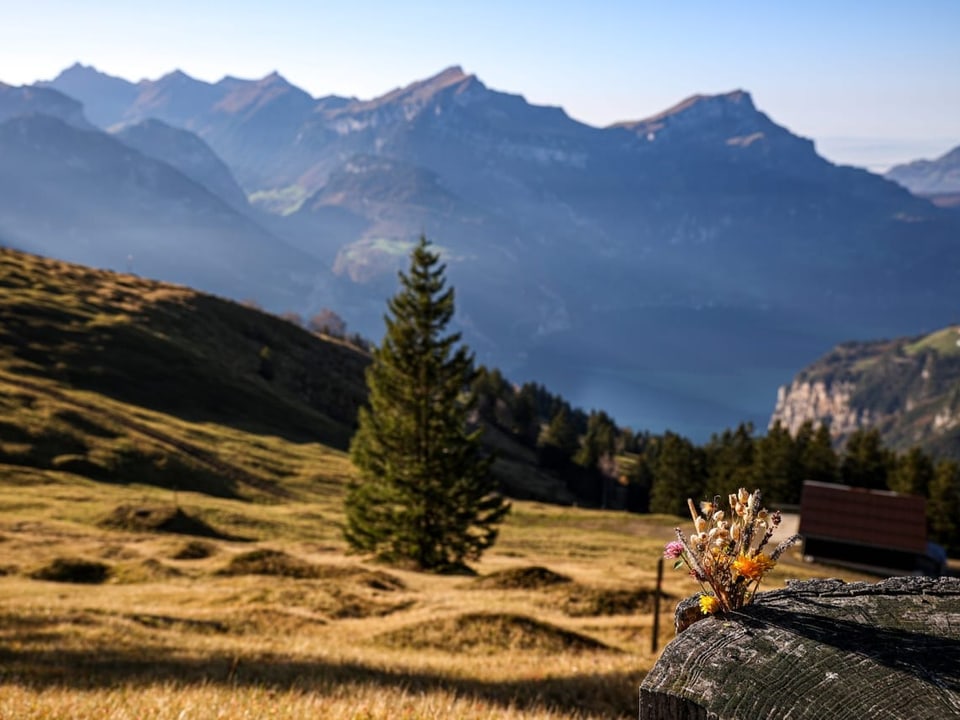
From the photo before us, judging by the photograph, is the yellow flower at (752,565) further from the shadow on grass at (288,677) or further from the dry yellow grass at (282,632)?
the shadow on grass at (288,677)

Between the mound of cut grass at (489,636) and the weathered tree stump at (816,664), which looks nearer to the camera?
the weathered tree stump at (816,664)

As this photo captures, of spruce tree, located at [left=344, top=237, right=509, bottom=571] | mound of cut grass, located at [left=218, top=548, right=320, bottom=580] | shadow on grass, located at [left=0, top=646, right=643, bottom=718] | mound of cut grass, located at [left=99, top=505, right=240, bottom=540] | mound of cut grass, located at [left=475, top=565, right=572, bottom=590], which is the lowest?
mound of cut grass, located at [left=99, top=505, right=240, bottom=540]

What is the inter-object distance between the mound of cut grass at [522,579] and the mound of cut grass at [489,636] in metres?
10.5

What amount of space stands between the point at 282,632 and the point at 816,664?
2035 cm

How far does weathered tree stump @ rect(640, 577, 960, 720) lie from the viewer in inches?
116

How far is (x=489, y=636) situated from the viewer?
66.2 feet

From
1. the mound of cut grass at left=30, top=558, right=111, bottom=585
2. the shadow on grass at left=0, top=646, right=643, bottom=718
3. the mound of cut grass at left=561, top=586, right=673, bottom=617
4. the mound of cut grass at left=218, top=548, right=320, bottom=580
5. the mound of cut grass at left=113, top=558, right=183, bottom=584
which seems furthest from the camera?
the mound of cut grass at left=218, top=548, right=320, bottom=580

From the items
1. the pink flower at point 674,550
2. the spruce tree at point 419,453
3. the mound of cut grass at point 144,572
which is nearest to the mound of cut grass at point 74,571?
the mound of cut grass at point 144,572

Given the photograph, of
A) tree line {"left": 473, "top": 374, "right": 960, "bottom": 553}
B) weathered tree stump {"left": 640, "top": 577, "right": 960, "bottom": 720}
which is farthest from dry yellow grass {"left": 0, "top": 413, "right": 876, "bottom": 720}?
tree line {"left": 473, "top": 374, "right": 960, "bottom": 553}

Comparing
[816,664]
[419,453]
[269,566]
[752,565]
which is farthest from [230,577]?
[816,664]

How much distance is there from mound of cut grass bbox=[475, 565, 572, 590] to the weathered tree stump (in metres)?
29.0

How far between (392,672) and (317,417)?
99541mm

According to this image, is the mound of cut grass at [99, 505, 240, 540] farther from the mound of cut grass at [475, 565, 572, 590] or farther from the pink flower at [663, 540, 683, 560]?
the pink flower at [663, 540, 683, 560]

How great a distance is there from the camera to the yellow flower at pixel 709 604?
362 cm
